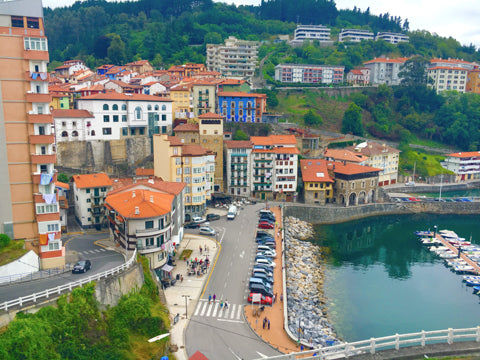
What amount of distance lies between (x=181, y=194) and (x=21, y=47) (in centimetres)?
2100

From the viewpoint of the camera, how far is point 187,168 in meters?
55.5

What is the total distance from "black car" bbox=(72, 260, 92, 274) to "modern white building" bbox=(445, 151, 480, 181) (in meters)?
83.6

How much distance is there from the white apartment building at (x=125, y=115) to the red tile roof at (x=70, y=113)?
39.5 inches

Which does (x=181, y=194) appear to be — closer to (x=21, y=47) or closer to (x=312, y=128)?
(x=21, y=47)

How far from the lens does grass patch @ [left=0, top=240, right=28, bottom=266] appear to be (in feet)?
94.5

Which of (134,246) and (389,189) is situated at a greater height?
(134,246)

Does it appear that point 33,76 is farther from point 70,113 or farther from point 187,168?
point 70,113

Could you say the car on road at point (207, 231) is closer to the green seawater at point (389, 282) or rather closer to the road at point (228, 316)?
the road at point (228, 316)

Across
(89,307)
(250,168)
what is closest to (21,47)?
(89,307)

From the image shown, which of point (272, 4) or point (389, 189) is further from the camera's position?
point (272, 4)

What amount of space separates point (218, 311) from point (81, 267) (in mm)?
10869

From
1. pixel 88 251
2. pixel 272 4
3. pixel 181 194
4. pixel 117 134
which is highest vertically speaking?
pixel 272 4

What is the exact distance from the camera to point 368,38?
511 feet

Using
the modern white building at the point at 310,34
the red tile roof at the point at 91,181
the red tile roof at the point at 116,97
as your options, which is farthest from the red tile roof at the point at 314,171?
the modern white building at the point at 310,34
